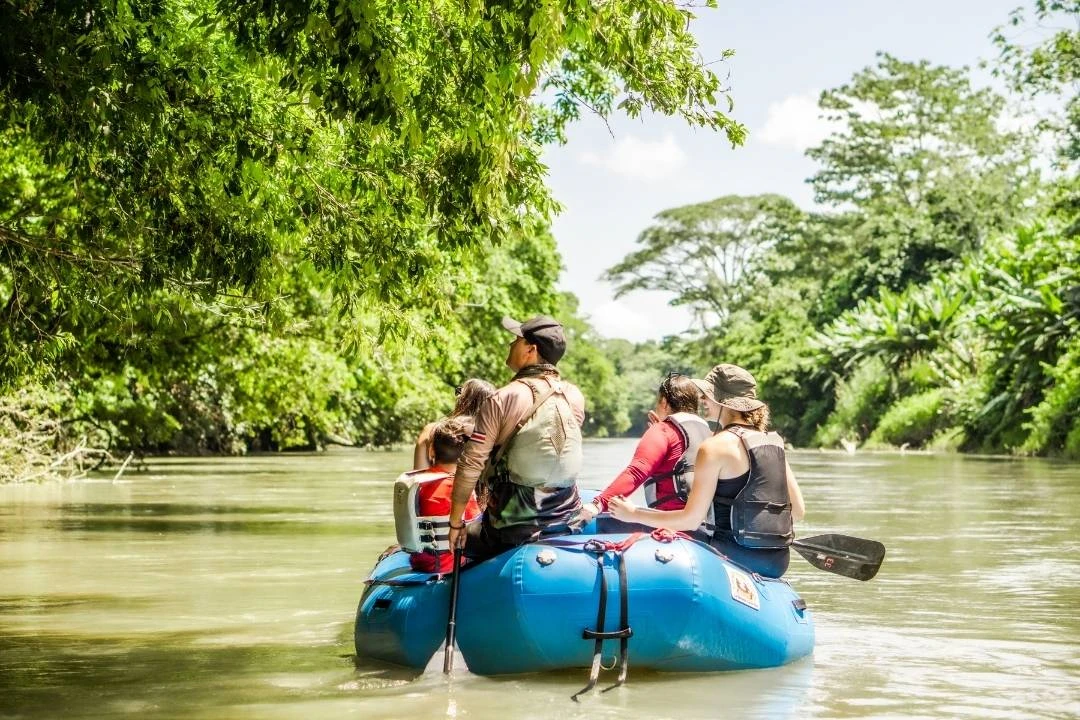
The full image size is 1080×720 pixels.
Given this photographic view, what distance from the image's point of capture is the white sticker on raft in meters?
7.77

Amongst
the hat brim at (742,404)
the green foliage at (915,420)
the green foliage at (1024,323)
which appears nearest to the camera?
the hat brim at (742,404)

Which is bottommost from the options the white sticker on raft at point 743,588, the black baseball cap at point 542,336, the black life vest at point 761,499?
the white sticker on raft at point 743,588

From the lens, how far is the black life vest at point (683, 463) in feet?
28.1

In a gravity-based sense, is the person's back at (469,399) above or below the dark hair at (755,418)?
above

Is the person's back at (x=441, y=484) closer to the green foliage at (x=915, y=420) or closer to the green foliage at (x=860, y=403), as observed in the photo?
the green foliage at (x=915, y=420)

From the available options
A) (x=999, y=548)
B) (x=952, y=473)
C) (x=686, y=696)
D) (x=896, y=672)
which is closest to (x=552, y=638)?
(x=686, y=696)

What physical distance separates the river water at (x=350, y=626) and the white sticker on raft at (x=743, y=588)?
369 mm

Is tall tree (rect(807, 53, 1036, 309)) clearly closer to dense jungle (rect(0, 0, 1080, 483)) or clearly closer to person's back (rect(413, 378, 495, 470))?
dense jungle (rect(0, 0, 1080, 483))

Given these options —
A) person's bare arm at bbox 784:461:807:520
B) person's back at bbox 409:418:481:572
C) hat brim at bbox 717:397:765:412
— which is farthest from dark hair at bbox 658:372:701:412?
person's back at bbox 409:418:481:572

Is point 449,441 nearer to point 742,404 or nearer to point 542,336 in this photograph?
point 542,336

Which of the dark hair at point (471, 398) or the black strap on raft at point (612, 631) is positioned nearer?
the black strap on raft at point (612, 631)

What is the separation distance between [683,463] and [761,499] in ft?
2.06

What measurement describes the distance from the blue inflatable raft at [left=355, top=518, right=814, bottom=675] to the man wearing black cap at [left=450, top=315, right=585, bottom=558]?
0.15 meters

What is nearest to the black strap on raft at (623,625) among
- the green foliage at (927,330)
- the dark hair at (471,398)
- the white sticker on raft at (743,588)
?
the white sticker on raft at (743,588)
